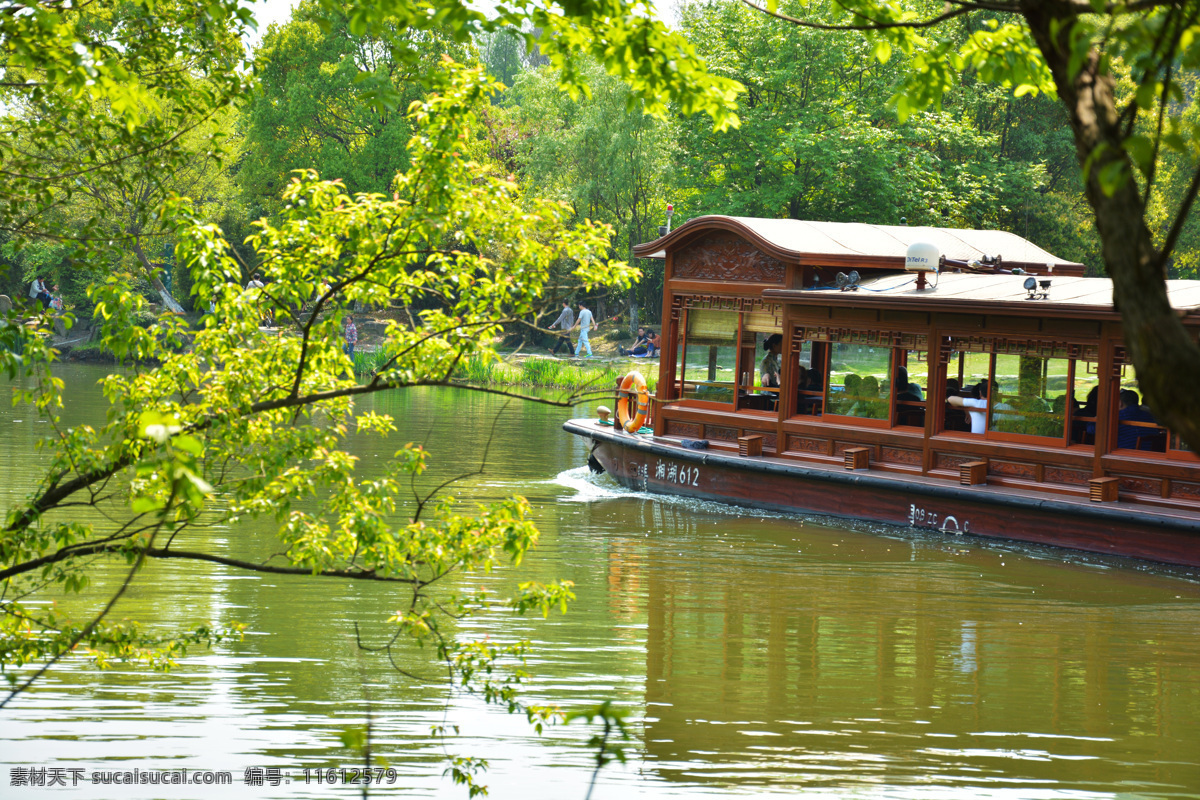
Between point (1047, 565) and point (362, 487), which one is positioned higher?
point (362, 487)

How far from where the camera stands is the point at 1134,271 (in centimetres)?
240

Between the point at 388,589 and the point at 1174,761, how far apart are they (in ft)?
19.9

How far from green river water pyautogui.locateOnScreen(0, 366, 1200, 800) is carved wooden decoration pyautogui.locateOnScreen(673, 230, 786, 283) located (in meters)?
3.52

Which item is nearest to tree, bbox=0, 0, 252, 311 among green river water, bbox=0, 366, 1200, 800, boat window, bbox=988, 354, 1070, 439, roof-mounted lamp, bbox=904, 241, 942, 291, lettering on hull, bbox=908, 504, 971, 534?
green river water, bbox=0, 366, 1200, 800

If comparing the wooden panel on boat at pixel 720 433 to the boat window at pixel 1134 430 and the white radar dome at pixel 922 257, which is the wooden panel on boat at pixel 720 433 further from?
the boat window at pixel 1134 430

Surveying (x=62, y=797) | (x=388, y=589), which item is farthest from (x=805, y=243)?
(x=62, y=797)

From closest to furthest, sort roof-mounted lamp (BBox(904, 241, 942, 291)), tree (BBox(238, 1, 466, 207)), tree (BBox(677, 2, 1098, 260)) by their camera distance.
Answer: roof-mounted lamp (BBox(904, 241, 942, 291)), tree (BBox(677, 2, 1098, 260)), tree (BBox(238, 1, 466, 207))

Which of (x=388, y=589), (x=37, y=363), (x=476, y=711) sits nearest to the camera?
(x=37, y=363)

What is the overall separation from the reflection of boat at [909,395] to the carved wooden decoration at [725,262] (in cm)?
2

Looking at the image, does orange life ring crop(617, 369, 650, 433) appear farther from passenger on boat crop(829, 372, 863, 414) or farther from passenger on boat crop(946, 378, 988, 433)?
passenger on boat crop(946, 378, 988, 433)

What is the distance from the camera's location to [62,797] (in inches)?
233

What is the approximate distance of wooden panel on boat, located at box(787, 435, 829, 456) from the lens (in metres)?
14.1

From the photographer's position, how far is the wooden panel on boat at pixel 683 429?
1569 centimetres

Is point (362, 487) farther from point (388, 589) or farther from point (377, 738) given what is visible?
point (388, 589)
